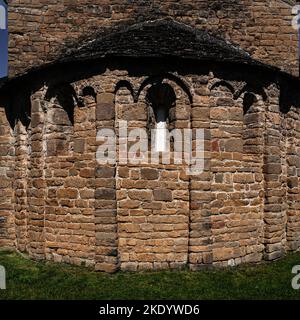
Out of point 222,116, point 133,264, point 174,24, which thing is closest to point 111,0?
point 174,24

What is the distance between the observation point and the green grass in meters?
5.85

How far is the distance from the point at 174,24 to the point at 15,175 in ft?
18.9

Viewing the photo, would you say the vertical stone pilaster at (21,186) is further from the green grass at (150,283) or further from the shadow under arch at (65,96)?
the shadow under arch at (65,96)

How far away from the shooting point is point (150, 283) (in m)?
6.35

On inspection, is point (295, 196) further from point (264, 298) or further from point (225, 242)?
point (264, 298)

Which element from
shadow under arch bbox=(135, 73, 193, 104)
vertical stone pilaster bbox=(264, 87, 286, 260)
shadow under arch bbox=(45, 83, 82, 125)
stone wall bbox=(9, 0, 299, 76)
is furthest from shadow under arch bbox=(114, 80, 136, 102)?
vertical stone pilaster bbox=(264, 87, 286, 260)

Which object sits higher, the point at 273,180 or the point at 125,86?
the point at 125,86

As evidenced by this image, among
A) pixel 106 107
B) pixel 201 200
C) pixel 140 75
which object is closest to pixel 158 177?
pixel 201 200

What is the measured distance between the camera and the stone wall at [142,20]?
9.12 metres

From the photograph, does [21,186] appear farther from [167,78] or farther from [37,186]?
[167,78]

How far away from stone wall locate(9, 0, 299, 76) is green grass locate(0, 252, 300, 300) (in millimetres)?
5251

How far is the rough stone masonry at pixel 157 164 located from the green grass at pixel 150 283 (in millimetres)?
303

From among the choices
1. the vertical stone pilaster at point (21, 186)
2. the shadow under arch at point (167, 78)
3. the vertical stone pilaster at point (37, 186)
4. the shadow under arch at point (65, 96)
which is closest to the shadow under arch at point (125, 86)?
the shadow under arch at point (167, 78)

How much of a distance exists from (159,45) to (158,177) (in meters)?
2.78
